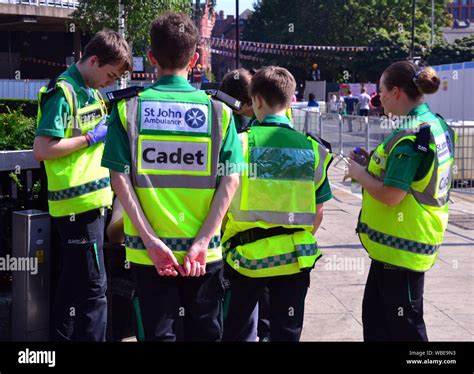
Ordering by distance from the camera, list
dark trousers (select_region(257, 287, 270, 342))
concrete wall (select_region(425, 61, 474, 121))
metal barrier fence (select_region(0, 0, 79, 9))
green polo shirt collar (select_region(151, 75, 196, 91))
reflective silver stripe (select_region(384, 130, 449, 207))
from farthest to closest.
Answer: metal barrier fence (select_region(0, 0, 79, 9))
concrete wall (select_region(425, 61, 474, 121))
dark trousers (select_region(257, 287, 270, 342))
reflective silver stripe (select_region(384, 130, 449, 207))
green polo shirt collar (select_region(151, 75, 196, 91))

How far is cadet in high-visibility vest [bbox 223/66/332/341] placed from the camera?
3.99m

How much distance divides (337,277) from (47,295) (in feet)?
10.1

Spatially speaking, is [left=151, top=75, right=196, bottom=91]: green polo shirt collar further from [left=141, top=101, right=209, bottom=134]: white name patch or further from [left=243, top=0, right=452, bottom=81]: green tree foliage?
[left=243, top=0, right=452, bottom=81]: green tree foliage

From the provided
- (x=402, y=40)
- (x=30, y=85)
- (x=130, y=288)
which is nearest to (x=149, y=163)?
(x=130, y=288)

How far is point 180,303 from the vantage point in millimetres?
3455

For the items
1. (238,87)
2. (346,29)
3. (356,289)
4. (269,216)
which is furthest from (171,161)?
(346,29)

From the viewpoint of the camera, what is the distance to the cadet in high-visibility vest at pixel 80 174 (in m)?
4.35

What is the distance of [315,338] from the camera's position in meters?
5.55

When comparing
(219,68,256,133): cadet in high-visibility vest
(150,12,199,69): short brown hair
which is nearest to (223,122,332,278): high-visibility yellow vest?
(150,12,199,69): short brown hair

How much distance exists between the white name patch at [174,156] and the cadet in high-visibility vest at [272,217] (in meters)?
0.62

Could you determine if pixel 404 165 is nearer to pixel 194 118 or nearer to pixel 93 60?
pixel 194 118

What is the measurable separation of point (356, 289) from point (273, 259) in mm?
3040

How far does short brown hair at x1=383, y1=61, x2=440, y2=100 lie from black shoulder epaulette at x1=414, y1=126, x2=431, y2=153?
0.89ft

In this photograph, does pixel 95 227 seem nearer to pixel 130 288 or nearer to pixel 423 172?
pixel 130 288
